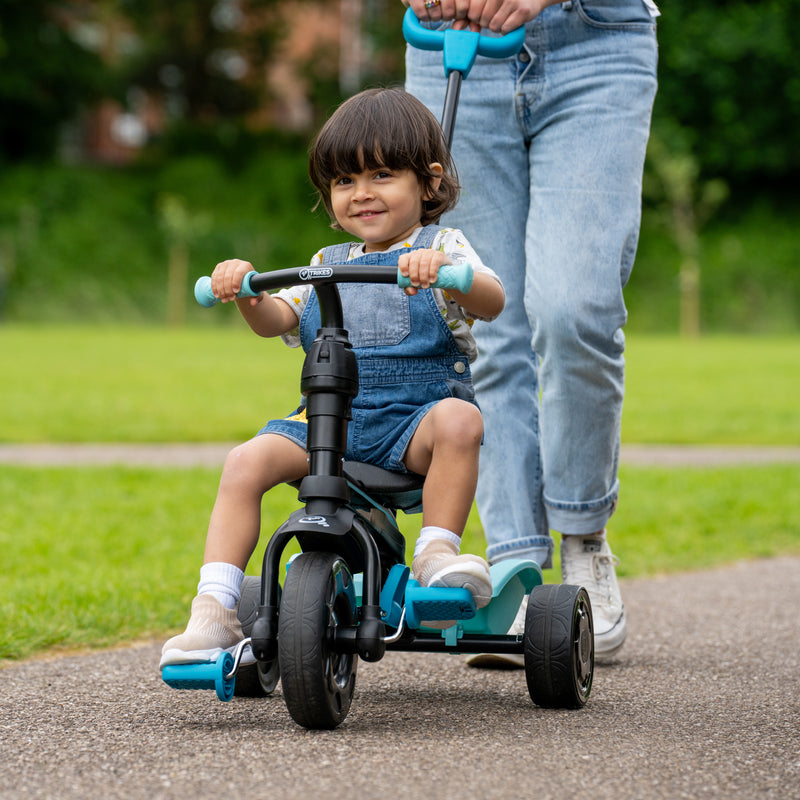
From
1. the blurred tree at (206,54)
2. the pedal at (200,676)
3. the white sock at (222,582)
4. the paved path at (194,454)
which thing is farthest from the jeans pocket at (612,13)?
the blurred tree at (206,54)

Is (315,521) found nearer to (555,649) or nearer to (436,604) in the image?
(436,604)

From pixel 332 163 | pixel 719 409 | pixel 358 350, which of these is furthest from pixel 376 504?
pixel 719 409

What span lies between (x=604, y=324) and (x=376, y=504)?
0.82 m

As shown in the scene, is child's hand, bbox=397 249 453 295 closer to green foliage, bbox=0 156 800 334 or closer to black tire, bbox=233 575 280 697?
black tire, bbox=233 575 280 697

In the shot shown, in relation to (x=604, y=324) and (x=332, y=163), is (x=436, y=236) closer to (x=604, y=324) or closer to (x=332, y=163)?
(x=332, y=163)

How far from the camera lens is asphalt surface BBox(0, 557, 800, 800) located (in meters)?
1.98

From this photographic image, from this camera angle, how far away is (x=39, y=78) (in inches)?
1251

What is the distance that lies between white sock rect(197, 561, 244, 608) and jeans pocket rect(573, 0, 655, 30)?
167 centimetres

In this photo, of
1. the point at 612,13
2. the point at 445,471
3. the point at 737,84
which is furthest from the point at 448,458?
the point at 737,84

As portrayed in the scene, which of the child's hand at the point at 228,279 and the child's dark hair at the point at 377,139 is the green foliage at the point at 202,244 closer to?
the child's dark hair at the point at 377,139

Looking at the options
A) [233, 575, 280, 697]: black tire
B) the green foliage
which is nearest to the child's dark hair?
[233, 575, 280, 697]: black tire

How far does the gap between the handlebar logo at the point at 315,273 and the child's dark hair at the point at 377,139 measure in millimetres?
370

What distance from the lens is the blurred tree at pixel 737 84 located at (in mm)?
29284

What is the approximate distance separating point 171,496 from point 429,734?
3.62m
